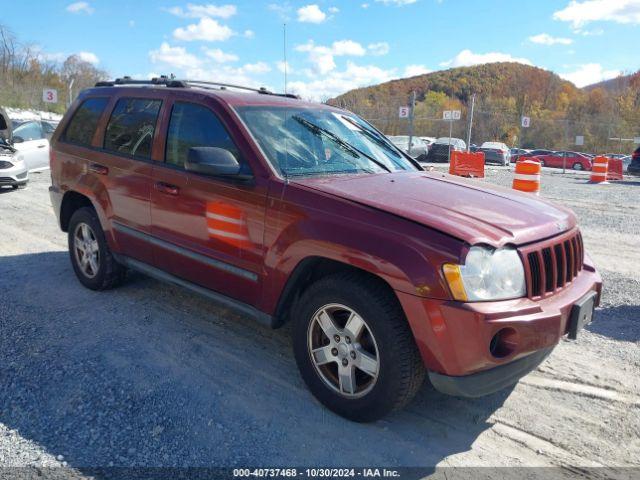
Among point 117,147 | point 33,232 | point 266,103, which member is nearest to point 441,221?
point 266,103

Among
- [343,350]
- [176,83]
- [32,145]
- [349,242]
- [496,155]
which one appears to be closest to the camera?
[349,242]

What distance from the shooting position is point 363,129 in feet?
14.5

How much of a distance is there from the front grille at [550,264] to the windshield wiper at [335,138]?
4.52ft

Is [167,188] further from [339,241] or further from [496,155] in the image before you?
[496,155]

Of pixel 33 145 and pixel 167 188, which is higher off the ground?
pixel 33 145

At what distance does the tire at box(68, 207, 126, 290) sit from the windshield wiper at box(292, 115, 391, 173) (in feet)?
7.29

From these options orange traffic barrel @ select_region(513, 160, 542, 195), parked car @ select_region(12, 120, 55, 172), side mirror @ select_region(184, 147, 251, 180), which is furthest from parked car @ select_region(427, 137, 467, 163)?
side mirror @ select_region(184, 147, 251, 180)

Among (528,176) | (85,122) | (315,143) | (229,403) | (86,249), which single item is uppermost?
(85,122)

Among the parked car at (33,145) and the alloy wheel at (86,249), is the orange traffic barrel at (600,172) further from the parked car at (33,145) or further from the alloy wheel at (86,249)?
the alloy wheel at (86,249)

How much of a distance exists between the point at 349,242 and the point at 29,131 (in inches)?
550

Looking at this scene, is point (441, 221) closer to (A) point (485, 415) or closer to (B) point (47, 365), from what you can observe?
(A) point (485, 415)

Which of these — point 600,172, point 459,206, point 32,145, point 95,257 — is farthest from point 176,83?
point 600,172

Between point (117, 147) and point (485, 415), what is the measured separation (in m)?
3.66

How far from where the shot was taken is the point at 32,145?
13555 millimetres
